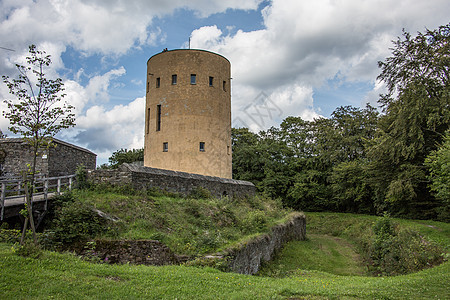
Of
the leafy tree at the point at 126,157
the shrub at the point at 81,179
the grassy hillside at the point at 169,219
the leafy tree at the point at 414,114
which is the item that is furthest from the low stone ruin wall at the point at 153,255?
the leafy tree at the point at 126,157

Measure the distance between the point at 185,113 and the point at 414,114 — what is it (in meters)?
14.5

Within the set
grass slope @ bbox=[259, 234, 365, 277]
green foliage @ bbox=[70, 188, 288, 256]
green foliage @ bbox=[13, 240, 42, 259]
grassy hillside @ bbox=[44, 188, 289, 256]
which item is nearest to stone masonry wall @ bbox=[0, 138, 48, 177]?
green foliage @ bbox=[70, 188, 288, 256]

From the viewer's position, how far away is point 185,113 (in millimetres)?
21391

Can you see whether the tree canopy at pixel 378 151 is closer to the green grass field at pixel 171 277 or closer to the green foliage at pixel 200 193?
the green grass field at pixel 171 277

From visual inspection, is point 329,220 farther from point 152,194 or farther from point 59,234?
point 59,234

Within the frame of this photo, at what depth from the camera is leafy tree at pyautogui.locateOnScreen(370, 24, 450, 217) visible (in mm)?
21062

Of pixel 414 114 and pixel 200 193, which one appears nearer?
pixel 200 193

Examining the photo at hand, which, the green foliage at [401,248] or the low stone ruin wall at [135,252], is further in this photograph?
the green foliage at [401,248]

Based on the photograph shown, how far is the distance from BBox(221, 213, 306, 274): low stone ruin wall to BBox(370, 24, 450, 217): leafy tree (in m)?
8.79

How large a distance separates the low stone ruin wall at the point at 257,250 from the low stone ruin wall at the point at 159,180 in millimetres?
3885

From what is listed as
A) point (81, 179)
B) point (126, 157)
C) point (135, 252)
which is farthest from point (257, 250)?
point (126, 157)

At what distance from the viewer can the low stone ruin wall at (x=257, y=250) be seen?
34.3 ft

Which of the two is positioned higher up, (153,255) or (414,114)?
(414,114)

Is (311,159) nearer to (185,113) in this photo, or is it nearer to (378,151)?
(378,151)
